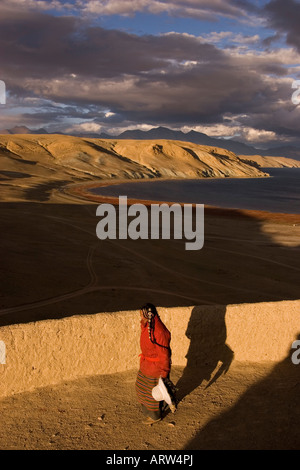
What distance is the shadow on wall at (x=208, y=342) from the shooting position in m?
8.02

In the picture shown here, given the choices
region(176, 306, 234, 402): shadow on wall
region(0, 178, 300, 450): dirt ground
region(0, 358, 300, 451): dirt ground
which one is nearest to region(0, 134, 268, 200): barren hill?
region(0, 178, 300, 450): dirt ground

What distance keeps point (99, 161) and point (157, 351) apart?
5082 inches

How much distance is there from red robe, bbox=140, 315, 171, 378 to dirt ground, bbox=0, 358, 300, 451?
2.94ft

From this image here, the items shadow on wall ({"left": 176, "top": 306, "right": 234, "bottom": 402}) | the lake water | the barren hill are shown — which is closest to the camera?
shadow on wall ({"left": 176, "top": 306, "right": 234, "bottom": 402})

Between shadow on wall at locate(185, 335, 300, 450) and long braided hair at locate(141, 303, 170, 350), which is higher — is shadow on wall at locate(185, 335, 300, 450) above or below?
below

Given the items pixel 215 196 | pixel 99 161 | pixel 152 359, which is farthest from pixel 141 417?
pixel 99 161

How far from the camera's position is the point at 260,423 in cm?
606

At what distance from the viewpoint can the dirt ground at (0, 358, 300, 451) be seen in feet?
18.5

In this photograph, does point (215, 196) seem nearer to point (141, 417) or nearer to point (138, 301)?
point (138, 301)

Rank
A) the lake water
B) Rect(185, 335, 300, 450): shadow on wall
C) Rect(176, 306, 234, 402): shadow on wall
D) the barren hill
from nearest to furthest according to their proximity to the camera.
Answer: Rect(185, 335, 300, 450): shadow on wall, Rect(176, 306, 234, 402): shadow on wall, the lake water, the barren hill

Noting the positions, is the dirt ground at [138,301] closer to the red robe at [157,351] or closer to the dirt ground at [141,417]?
the dirt ground at [141,417]

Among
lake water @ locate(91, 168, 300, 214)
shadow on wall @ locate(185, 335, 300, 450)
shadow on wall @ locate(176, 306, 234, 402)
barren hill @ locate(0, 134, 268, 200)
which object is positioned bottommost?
shadow on wall @ locate(185, 335, 300, 450)

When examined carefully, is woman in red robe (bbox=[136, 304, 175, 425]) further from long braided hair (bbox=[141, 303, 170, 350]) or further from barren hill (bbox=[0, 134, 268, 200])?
barren hill (bbox=[0, 134, 268, 200])

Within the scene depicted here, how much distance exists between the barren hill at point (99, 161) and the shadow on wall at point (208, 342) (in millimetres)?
71335
